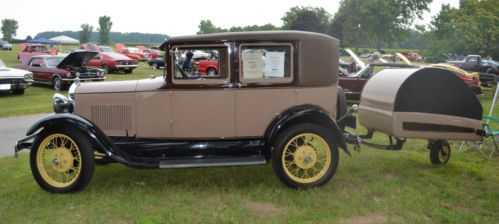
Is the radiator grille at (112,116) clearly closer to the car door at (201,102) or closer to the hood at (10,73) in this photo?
the car door at (201,102)

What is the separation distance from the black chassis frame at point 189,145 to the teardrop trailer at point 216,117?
1 centimetres

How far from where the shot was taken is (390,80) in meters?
5.57

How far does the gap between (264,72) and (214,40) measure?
2.42 feet

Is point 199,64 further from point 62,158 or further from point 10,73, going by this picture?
point 10,73

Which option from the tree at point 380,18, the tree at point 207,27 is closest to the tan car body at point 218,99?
the tree at point 380,18

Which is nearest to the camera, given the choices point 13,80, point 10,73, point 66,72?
point 13,80

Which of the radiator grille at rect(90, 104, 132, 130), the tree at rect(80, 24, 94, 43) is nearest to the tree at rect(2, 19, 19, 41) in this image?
the tree at rect(80, 24, 94, 43)

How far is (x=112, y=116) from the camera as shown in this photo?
509 cm

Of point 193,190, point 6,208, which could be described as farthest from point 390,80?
point 6,208

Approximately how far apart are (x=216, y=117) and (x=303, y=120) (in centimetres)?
109

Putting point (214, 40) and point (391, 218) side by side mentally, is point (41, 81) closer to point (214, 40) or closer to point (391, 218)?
point (214, 40)

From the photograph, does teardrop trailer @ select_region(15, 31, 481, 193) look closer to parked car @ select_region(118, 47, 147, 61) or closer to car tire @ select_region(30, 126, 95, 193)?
car tire @ select_region(30, 126, 95, 193)

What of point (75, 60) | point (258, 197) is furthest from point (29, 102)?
point (258, 197)

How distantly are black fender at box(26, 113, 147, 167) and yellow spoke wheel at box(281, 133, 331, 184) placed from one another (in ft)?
5.90
